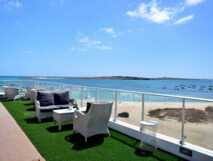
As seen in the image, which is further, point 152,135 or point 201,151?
point 152,135

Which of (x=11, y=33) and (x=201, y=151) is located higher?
(x=11, y=33)

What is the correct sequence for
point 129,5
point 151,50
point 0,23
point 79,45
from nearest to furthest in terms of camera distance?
point 129,5 → point 0,23 → point 79,45 → point 151,50

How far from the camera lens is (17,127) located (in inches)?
213

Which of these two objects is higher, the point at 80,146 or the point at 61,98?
the point at 61,98

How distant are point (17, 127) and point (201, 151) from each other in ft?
14.0

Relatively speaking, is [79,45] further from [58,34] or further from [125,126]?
[125,126]

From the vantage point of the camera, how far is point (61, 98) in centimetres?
678

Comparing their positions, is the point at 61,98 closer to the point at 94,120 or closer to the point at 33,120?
the point at 33,120

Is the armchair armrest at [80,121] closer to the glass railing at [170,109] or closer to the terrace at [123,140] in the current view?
the terrace at [123,140]

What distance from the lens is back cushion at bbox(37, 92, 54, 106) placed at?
21.3 ft

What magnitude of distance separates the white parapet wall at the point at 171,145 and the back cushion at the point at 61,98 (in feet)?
7.18

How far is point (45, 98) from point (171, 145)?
4093 mm

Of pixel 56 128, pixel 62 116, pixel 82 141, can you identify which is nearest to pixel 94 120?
pixel 82 141

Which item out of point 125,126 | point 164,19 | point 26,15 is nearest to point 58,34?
point 26,15
